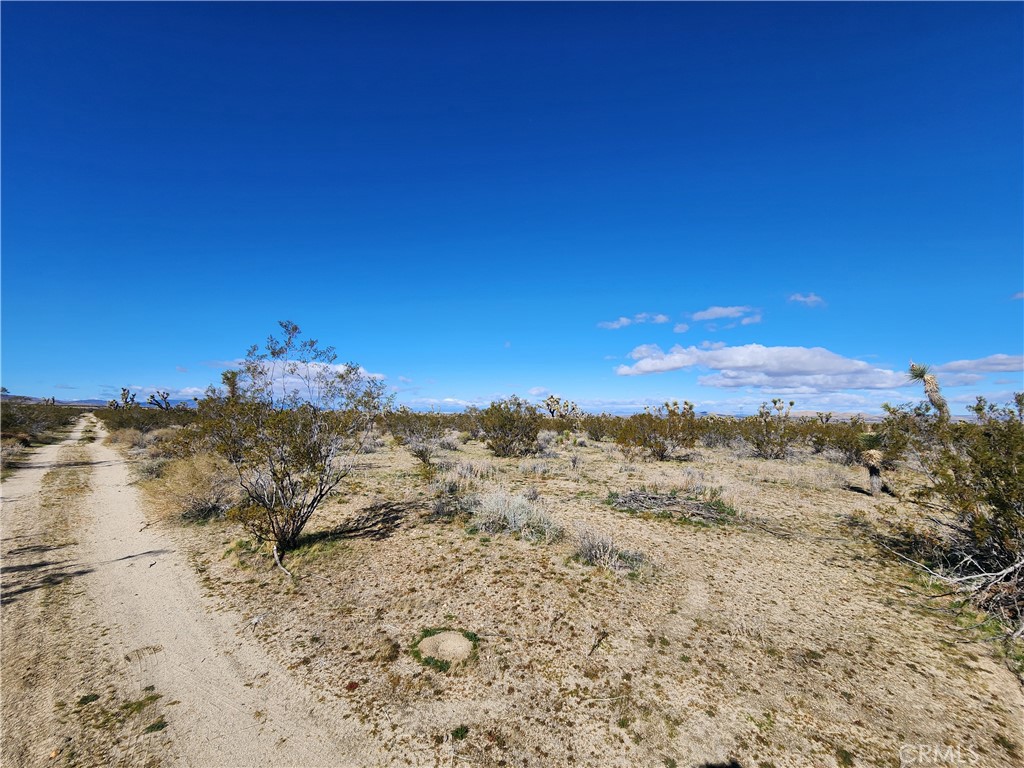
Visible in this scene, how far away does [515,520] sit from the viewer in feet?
36.7

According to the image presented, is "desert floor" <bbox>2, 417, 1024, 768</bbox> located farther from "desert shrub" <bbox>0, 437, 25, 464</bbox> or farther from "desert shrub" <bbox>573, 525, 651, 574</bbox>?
"desert shrub" <bbox>0, 437, 25, 464</bbox>

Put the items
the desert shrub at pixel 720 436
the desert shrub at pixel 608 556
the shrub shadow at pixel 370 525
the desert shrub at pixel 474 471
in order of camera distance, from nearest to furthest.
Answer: the desert shrub at pixel 608 556, the shrub shadow at pixel 370 525, the desert shrub at pixel 474 471, the desert shrub at pixel 720 436

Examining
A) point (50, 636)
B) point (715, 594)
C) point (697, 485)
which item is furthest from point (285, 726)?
point (697, 485)

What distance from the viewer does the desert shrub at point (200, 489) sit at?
1339 cm

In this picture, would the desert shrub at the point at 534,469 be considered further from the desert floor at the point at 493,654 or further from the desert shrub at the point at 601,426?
the desert shrub at the point at 601,426

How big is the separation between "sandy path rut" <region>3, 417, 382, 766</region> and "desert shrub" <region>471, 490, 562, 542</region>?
5.82m

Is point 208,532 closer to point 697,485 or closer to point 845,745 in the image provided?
point 845,745

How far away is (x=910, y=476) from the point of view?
1838 centimetres

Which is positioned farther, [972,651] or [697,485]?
[697,485]

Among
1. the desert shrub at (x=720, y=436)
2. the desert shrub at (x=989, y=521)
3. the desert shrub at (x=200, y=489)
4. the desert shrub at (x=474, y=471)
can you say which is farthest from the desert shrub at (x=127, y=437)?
the desert shrub at (x=720, y=436)

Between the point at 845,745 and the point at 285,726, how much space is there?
6648mm

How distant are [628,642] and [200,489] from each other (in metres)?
14.2

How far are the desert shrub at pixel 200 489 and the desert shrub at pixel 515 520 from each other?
846cm

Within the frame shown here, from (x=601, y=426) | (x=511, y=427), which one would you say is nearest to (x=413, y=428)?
(x=511, y=427)
